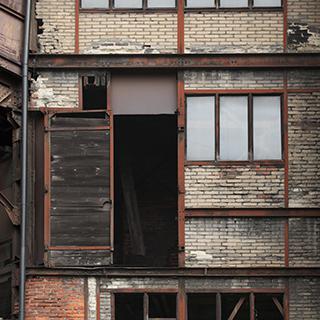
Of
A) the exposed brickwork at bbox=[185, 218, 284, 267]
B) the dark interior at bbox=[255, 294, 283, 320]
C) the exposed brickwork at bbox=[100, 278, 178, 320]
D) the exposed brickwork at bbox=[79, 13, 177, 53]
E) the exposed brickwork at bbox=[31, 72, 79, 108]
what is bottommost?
the dark interior at bbox=[255, 294, 283, 320]

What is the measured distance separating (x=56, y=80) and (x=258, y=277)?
5.08 metres

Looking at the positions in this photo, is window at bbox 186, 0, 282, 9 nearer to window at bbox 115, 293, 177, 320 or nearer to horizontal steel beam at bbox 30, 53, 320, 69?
horizontal steel beam at bbox 30, 53, 320, 69

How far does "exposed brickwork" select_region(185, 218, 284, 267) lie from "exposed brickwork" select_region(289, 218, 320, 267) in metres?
0.19

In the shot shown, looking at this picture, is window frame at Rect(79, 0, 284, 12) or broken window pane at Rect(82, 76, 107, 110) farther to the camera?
window frame at Rect(79, 0, 284, 12)

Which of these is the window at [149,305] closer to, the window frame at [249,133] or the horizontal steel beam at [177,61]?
the window frame at [249,133]

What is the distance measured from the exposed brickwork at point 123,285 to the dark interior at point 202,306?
485mm

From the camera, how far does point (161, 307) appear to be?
20.4 meters

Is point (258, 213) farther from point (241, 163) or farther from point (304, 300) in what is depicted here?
point (304, 300)

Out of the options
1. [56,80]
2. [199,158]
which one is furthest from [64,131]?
[199,158]

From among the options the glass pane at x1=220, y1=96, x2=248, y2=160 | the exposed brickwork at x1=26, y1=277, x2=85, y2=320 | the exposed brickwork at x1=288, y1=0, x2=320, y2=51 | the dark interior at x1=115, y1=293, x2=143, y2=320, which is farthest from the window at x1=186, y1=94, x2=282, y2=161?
the exposed brickwork at x1=26, y1=277, x2=85, y2=320

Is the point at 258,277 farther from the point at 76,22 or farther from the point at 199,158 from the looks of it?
the point at 76,22

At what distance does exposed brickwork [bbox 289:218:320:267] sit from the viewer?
784 inches

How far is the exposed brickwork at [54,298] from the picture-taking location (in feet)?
65.0

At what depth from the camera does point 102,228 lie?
2000 cm
